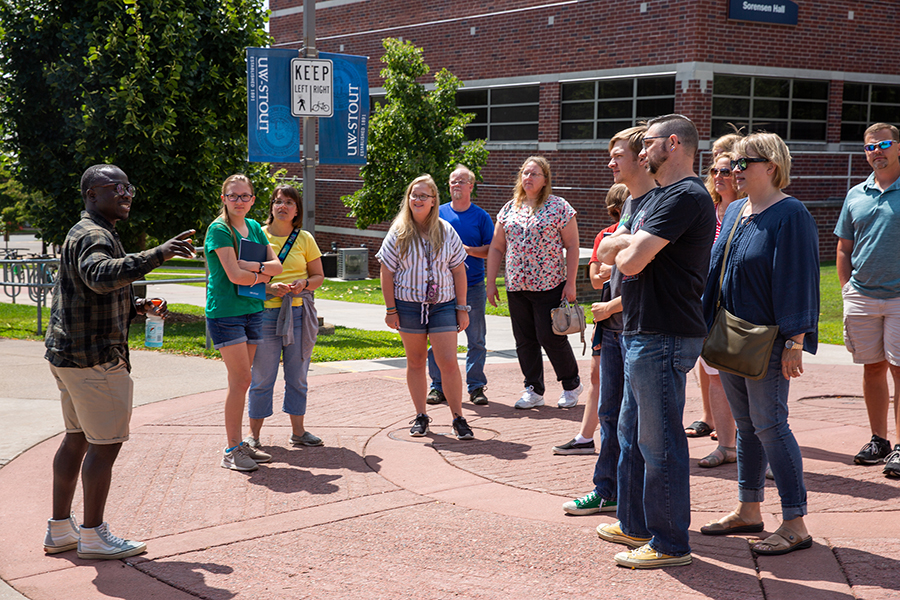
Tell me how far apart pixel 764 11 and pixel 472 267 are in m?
15.2

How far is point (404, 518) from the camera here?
15.7 ft

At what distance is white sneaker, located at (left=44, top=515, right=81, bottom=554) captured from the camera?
4.31 meters

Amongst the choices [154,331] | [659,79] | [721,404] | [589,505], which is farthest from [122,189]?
[659,79]

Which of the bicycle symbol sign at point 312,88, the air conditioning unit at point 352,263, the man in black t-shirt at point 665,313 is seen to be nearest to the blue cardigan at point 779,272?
the man in black t-shirt at point 665,313

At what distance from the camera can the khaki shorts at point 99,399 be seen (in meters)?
4.18

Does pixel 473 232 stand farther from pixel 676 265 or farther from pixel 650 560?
pixel 650 560

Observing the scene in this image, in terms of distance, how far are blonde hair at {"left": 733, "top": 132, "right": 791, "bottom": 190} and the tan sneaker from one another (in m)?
1.92

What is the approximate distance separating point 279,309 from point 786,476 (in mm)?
3651

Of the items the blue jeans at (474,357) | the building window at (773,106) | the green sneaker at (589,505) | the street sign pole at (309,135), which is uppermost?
the building window at (773,106)

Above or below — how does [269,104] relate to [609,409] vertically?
above

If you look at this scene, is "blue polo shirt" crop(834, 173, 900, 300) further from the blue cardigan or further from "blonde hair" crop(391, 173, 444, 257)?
"blonde hair" crop(391, 173, 444, 257)

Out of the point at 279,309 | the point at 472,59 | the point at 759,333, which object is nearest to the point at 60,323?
the point at 279,309

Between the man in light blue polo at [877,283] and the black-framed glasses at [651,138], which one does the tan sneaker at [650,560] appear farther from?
the man in light blue polo at [877,283]

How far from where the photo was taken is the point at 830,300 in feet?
49.8
